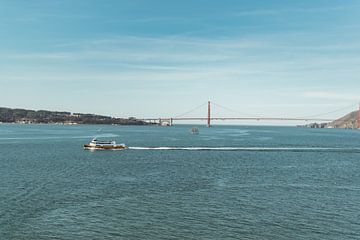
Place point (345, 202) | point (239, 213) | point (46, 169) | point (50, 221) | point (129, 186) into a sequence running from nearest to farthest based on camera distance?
point (50, 221) < point (239, 213) < point (345, 202) < point (129, 186) < point (46, 169)

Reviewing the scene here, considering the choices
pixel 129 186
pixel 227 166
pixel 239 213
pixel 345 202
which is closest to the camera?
pixel 239 213

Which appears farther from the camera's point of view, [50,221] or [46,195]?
[46,195]

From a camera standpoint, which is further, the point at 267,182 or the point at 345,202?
the point at 267,182

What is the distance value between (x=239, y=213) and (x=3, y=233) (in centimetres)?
1604

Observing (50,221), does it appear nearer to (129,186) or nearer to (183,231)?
(183,231)

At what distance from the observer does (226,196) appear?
1455 inches

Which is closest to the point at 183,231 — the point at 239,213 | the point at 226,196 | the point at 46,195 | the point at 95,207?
the point at 239,213

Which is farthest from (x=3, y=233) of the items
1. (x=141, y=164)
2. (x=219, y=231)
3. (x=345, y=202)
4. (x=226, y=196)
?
(x=141, y=164)

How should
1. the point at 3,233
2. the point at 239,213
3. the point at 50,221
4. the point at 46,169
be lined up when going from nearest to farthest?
the point at 3,233
the point at 50,221
the point at 239,213
the point at 46,169

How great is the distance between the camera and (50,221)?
28.2m

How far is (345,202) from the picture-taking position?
3525cm

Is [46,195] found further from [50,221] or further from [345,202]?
[345,202]

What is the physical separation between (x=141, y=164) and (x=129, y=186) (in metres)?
19.7

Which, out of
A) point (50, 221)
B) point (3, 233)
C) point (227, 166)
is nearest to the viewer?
point (3, 233)
